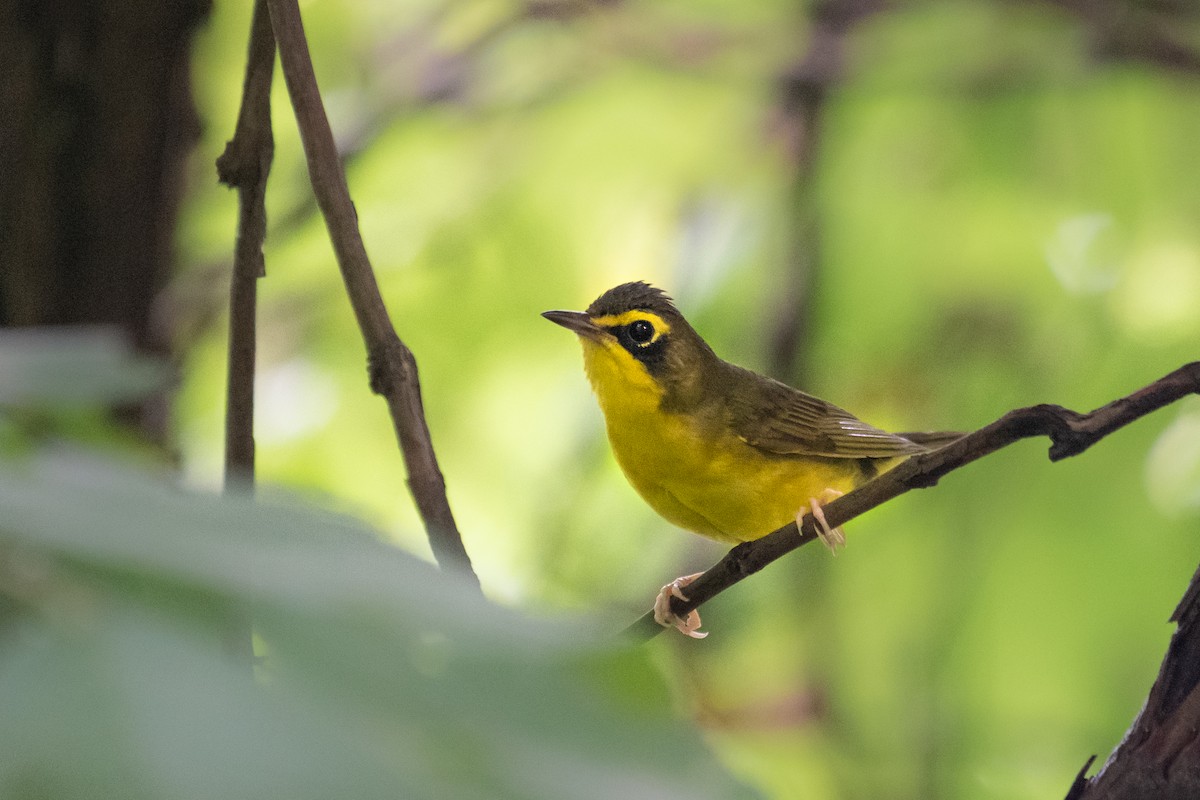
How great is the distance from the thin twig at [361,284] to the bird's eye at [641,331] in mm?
1832

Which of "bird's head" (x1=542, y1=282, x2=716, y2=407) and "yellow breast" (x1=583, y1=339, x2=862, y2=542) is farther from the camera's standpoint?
"bird's head" (x1=542, y1=282, x2=716, y2=407)

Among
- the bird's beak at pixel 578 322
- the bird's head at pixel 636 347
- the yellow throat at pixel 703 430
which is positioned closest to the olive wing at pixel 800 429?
the yellow throat at pixel 703 430

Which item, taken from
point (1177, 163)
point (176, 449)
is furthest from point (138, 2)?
point (1177, 163)

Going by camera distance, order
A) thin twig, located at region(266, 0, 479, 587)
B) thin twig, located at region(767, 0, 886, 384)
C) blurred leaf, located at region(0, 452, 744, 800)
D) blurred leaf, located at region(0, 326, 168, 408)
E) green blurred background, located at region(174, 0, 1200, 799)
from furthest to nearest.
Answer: thin twig, located at region(767, 0, 886, 384)
green blurred background, located at region(174, 0, 1200, 799)
thin twig, located at region(266, 0, 479, 587)
blurred leaf, located at region(0, 326, 168, 408)
blurred leaf, located at region(0, 452, 744, 800)

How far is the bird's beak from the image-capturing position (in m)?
3.58

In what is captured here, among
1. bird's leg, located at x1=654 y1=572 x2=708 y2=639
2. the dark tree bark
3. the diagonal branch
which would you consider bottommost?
the diagonal branch

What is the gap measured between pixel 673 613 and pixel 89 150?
71.0 inches

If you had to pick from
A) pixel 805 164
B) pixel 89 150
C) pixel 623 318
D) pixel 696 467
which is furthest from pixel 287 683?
pixel 805 164

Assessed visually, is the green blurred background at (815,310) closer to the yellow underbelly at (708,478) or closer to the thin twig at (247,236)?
the yellow underbelly at (708,478)

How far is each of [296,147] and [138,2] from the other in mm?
1596

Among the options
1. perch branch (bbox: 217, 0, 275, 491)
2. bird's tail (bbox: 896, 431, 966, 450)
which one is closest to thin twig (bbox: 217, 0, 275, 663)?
perch branch (bbox: 217, 0, 275, 491)

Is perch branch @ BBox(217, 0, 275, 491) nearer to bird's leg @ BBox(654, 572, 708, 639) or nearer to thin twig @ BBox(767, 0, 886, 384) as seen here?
bird's leg @ BBox(654, 572, 708, 639)

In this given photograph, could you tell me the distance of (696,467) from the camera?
3514 mm

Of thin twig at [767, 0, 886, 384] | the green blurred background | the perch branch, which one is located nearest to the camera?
the perch branch
